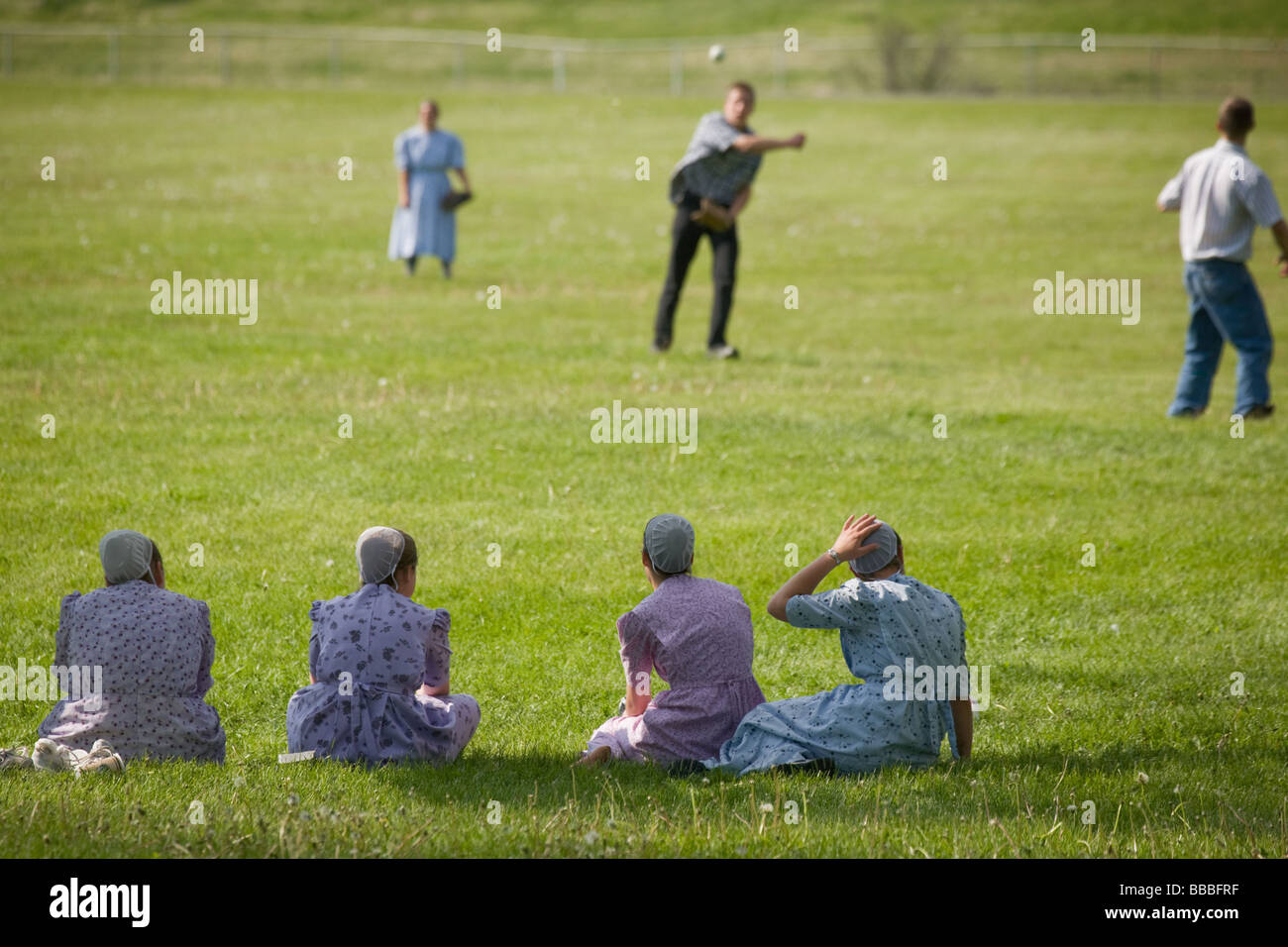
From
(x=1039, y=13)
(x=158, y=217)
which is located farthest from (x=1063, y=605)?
(x=1039, y=13)

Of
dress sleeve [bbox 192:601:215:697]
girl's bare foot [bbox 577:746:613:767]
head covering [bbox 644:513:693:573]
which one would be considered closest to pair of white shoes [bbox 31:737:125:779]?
dress sleeve [bbox 192:601:215:697]

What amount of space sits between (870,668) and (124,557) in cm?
301

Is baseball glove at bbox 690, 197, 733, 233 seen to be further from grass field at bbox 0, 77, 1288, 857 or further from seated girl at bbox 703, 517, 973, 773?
seated girl at bbox 703, 517, 973, 773

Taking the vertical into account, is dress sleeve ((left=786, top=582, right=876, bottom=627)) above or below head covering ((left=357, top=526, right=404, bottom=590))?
below

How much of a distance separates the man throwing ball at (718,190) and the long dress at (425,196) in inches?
256

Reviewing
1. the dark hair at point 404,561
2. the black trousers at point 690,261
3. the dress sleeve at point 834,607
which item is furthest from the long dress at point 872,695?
the black trousers at point 690,261

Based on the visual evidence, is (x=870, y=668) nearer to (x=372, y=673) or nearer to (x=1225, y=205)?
(x=372, y=673)

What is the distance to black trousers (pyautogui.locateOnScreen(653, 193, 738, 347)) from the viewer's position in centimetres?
1481

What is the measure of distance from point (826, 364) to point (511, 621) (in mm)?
7828

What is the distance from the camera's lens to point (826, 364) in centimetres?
1538

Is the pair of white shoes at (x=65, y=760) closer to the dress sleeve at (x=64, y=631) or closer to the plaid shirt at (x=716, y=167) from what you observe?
the dress sleeve at (x=64, y=631)

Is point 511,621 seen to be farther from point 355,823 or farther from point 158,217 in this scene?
point 158,217

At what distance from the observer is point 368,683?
5988 millimetres

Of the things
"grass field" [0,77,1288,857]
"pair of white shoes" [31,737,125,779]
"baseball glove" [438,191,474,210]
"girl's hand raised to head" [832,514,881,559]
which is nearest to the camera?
"grass field" [0,77,1288,857]
